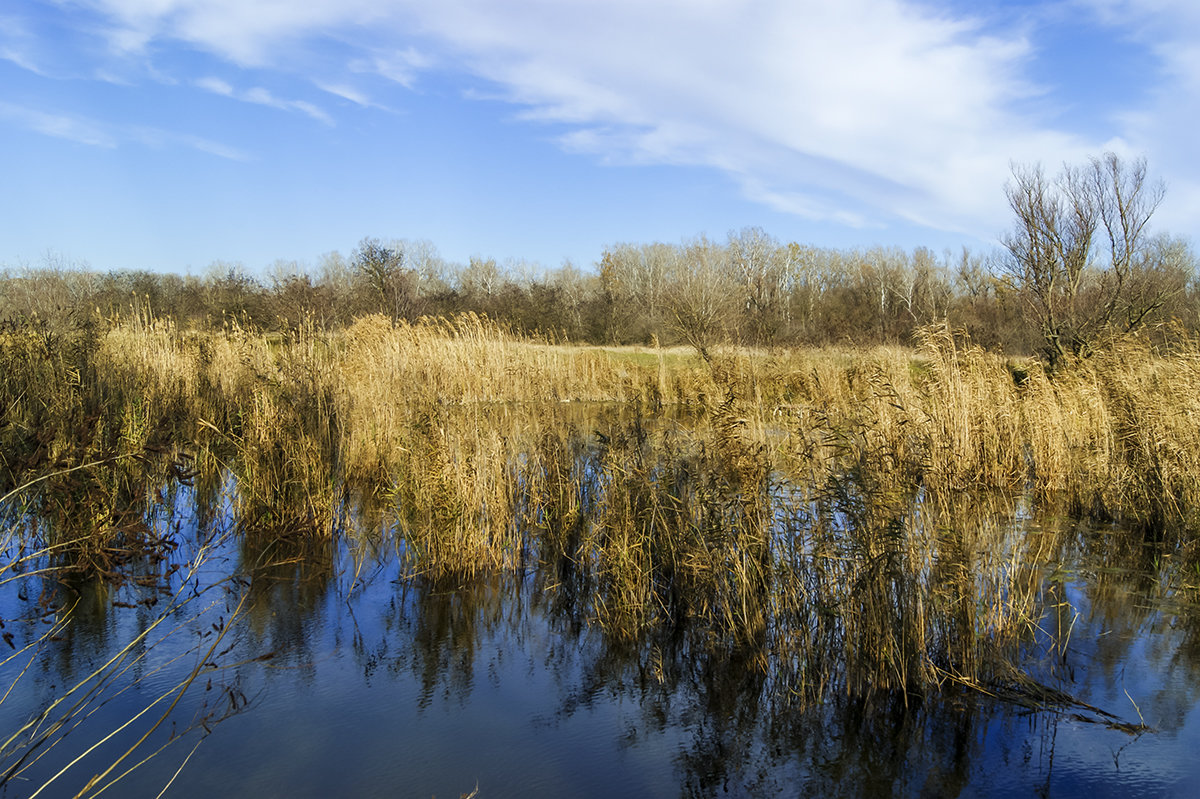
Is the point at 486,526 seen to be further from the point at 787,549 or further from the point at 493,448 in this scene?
the point at 787,549

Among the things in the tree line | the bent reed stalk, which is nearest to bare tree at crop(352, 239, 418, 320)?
the tree line

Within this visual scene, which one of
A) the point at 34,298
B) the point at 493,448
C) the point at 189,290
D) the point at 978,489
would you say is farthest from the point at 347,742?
the point at 189,290

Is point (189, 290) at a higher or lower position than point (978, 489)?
higher

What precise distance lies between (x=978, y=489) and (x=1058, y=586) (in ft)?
9.42

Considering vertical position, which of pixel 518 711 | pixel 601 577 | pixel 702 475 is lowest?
pixel 518 711

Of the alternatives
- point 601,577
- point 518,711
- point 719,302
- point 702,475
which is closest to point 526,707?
point 518,711

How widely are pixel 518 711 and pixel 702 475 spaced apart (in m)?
2.02

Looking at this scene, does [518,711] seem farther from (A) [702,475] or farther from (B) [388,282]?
(B) [388,282]

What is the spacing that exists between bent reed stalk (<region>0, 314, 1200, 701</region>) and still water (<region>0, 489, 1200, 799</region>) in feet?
0.96

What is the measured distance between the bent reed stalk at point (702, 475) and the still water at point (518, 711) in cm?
29

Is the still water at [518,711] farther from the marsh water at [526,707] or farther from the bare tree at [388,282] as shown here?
the bare tree at [388,282]

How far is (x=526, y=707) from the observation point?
14.6 feet

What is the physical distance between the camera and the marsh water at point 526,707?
146 inches

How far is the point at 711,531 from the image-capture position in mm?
5039
